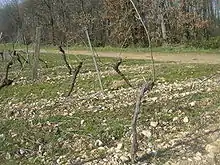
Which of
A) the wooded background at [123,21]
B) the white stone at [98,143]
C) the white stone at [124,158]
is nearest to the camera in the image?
the white stone at [124,158]

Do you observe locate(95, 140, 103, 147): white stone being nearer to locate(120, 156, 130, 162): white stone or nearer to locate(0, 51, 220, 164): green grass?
locate(0, 51, 220, 164): green grass

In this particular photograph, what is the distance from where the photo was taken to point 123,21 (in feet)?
89.3

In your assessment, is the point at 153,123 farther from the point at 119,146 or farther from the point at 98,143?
the point at 98,143

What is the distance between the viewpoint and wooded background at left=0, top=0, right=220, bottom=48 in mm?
29781

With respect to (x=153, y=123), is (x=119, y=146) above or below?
below

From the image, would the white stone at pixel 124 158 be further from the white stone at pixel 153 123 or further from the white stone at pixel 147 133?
the white stone at pixel 153 123

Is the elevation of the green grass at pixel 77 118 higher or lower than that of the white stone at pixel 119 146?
higher

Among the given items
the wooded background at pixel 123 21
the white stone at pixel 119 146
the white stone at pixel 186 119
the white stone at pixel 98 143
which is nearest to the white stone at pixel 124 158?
the white stone at pixel 119 146

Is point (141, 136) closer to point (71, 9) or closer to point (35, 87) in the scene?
point (35, 87)

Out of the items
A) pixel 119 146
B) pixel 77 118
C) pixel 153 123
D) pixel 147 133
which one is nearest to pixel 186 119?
pixel 153 123

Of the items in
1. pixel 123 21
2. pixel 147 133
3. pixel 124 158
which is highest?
pixel 123 21

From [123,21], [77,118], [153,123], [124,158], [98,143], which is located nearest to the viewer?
[124,158]

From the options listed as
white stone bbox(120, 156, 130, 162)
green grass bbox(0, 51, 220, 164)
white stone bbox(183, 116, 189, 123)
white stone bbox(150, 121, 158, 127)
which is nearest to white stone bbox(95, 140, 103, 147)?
green grass bbox(0, 51, 220, 164)

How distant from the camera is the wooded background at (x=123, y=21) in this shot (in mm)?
29781
